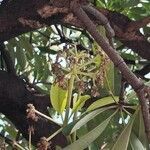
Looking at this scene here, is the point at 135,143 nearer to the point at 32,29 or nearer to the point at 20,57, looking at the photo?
the point at 32,29

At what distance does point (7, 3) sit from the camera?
1.31m

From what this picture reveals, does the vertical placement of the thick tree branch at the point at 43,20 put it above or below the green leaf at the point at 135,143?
above

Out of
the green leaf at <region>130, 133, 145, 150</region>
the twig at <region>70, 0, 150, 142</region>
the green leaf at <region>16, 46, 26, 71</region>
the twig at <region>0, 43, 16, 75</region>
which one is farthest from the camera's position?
the green leaf at <region>16, 46, 26, 71</region>

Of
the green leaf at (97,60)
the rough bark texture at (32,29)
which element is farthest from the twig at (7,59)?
the green leaf at (97,60)

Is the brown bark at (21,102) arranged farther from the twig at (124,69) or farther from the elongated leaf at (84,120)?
the twig at (124,69)

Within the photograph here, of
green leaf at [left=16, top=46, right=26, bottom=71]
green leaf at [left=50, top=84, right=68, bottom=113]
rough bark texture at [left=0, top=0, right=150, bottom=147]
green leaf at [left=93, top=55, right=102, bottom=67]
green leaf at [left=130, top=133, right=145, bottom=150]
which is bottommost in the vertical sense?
green leaf at [left=130, top=133, right=145, bottom=150]

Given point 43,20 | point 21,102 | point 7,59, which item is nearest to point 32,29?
point 43,20

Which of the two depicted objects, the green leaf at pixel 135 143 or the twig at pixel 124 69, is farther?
the green leaf at pixel 135 143

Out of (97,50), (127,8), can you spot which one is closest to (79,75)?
(97,50)

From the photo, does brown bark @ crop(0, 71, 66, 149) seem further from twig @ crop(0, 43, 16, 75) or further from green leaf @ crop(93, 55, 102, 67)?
green leaf @ crop(93, 55, 102, 67)

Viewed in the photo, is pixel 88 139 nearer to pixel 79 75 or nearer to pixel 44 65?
pixel 79 75

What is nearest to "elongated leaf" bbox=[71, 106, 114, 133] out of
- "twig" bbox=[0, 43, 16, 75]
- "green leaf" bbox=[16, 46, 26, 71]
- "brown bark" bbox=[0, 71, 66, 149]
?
"brown bark" bbox=[0, 71, 66, 149]

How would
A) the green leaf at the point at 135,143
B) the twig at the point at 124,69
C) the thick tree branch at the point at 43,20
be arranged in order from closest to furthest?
1. the twig at the point at 124,69
2. the green leaf at the point at 135,143
3. the thick tree branch at the point at 43,20

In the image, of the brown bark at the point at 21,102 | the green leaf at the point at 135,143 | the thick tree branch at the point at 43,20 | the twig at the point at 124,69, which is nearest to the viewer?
the twig at the point at 124,69
